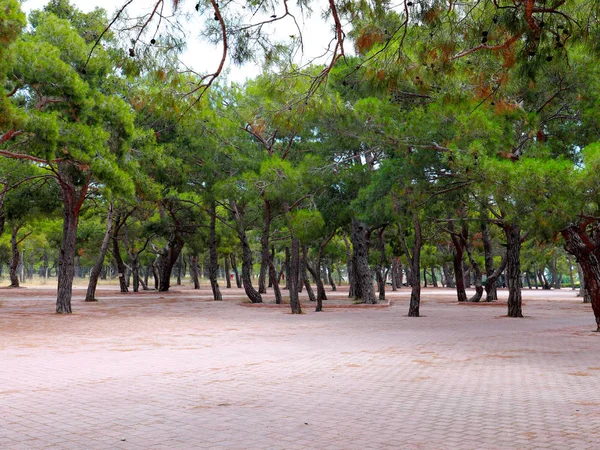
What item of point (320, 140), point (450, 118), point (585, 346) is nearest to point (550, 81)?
point (450, 118)

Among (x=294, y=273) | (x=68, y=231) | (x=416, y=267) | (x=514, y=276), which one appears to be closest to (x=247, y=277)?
(x=294, y=273)

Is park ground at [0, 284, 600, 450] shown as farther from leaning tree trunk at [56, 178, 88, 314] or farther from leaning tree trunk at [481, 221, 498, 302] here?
leaning tree trunk at [481, 221, 498, 302]

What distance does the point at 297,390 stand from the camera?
688cm

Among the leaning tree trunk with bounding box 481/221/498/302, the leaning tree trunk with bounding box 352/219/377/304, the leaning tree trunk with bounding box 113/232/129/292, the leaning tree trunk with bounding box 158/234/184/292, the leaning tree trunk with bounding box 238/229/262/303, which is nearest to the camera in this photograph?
the leaning tree trunk with bounding box 352/219/377/304

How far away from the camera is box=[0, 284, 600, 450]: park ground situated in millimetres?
4816


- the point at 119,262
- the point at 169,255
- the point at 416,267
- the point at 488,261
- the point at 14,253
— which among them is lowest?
the point at 416,267

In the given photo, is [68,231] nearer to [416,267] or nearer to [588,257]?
[416,267]

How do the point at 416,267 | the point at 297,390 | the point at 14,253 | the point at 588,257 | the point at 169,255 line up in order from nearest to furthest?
the point at 297,390 → the point at 588,257 → the point at 416,267 → the point at 169,255 → the point at 14,253

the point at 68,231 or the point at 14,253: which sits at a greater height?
the point at 14,253

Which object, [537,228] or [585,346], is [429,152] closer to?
[537,228]

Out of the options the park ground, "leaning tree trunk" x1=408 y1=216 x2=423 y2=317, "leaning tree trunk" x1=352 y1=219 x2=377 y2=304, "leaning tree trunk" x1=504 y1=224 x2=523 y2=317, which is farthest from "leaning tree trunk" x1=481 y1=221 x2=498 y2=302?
the park ground

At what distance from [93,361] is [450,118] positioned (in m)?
9.69

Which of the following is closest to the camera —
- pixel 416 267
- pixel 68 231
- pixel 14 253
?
pixel 416 267

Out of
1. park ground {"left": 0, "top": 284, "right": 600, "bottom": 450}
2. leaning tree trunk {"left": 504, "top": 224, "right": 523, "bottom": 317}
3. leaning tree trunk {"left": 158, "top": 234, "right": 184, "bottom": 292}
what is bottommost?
park ground {"left": 0, "top": 284, "right": 600, "bottom": 450}
